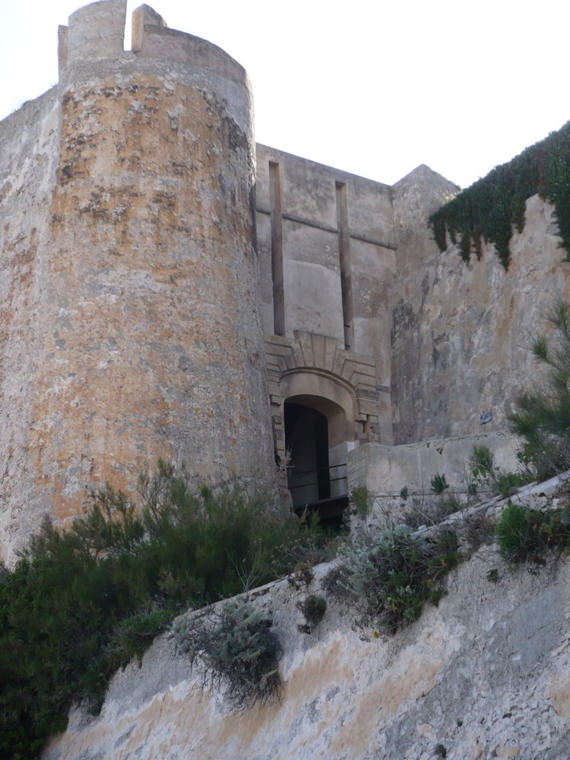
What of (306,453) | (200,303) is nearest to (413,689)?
(200,303)

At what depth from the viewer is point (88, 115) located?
14.5 meters

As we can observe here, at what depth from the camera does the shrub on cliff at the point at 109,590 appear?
9102 mm

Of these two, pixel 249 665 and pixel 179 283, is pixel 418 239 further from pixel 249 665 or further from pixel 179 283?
pixel 249 665

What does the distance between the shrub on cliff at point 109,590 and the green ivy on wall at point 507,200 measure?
7.30 m

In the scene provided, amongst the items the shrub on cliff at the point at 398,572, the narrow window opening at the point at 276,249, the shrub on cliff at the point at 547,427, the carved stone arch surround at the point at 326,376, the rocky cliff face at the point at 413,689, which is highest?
the narrow window opening at the point at 276,249

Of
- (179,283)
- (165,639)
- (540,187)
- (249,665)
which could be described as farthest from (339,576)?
(540,187)

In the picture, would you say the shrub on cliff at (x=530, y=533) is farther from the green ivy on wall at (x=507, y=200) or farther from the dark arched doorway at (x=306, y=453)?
the dark arched doorway at (x=306, y=453)

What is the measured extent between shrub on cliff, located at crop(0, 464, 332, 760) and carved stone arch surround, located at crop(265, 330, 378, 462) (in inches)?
231

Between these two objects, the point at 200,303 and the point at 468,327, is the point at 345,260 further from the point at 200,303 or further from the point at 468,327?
the point at 200,303

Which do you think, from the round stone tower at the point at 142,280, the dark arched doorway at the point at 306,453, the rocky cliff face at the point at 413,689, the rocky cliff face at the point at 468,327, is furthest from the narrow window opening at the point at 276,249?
the rocky cliff face at the point at 413,689

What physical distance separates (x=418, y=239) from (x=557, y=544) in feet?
43.8

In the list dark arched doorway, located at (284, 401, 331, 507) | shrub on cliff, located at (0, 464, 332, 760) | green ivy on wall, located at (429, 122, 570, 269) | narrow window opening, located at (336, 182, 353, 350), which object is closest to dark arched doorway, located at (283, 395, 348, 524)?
dark arched doorway, located at (284, 401, 331, 507)

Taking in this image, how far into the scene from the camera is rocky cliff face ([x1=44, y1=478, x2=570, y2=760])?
527cm

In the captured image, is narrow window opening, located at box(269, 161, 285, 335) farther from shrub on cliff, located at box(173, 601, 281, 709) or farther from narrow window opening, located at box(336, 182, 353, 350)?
shrub on cliff, located at box(173, 601, 281, 709)
